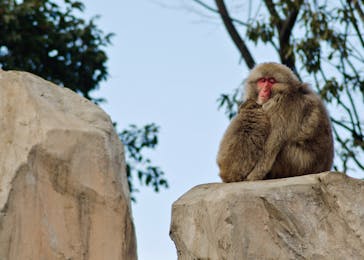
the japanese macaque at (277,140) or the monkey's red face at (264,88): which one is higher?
the monkey's red face at (264,88)

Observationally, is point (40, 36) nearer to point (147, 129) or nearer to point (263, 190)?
point (147, 129)

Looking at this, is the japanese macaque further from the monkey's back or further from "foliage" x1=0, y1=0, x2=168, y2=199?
"foliage" x1=0, y1=0, x2=168, y2=199

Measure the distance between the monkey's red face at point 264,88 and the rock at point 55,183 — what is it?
5.06 ft

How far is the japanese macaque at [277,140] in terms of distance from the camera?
25.7 ft

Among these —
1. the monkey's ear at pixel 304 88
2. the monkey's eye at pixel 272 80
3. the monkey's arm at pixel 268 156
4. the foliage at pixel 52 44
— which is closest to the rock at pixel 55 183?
the monkey's arm at pixel 268 156

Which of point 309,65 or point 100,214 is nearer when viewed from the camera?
point 100,214

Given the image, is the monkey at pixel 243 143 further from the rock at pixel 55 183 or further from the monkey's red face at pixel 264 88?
the rock at pixel 55 183

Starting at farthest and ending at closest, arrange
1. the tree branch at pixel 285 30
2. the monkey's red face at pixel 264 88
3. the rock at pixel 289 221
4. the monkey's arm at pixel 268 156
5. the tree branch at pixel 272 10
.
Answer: the tree branch at pixel 272 10 → the tree branch at pixel 285 30 → the monkey's red face at pixel 264 88 → the monkey's arm at pixel 268 156 → the rock at pixel 289 221

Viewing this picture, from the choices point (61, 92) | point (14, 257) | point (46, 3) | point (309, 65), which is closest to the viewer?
point (14, 257)

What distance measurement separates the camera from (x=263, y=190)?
7.06m

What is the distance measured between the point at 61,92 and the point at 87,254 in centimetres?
152

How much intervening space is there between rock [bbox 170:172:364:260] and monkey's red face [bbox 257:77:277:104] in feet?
4.19

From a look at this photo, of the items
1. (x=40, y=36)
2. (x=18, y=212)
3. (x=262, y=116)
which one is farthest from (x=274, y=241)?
(x=40, y=36)

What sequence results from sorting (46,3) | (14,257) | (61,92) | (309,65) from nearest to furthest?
(14,257) → (61,92) → (309,65) → (46,3)
